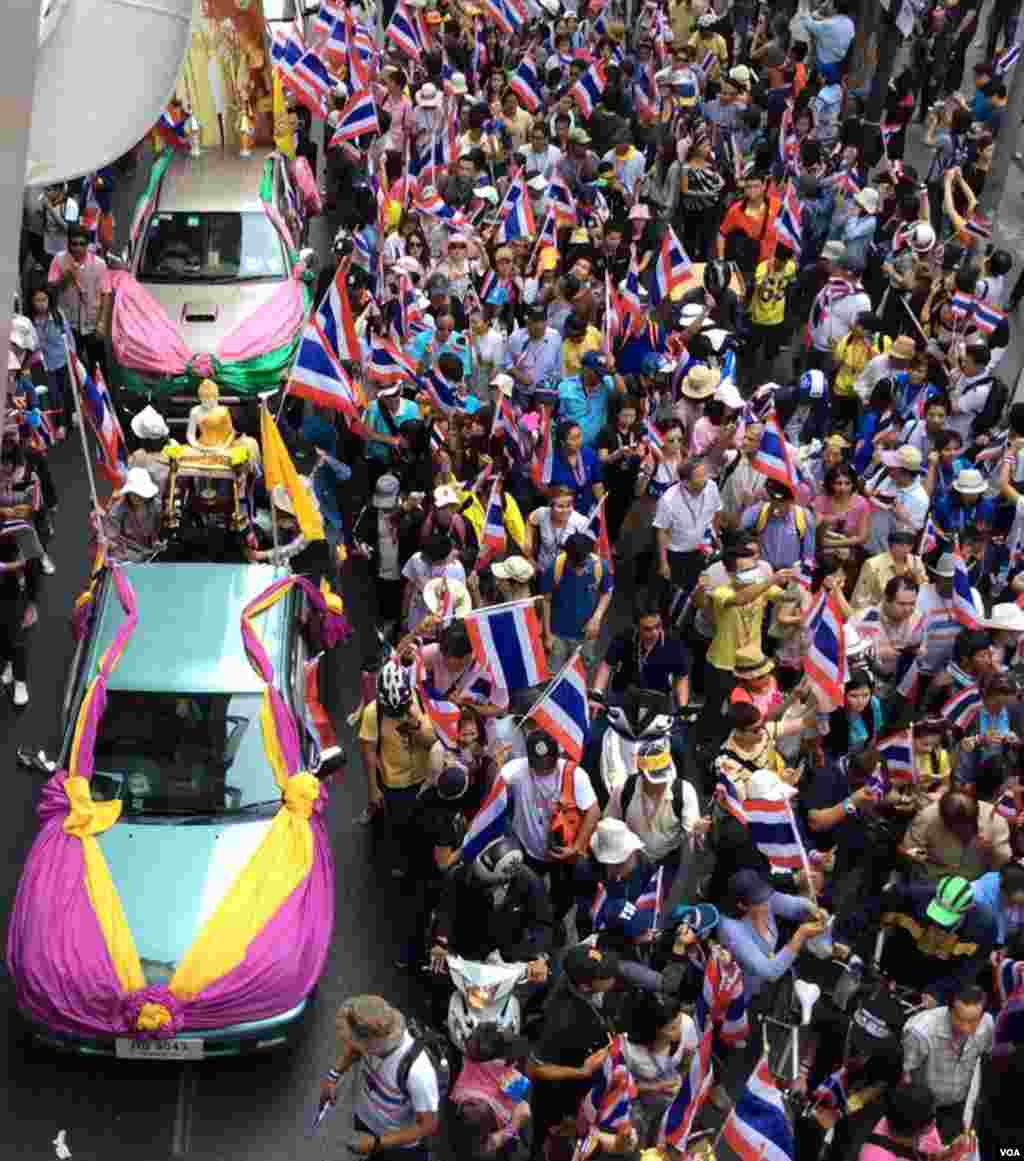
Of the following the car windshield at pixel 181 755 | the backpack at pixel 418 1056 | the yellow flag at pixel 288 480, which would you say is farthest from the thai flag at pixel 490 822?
the yellow flag at pixel 288 480

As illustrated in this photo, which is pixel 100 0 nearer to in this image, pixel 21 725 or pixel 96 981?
pixel 96 981

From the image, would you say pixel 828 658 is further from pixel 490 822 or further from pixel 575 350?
pixel 575 350

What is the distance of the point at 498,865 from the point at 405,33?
43.9 ft

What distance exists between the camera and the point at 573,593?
11125 mm

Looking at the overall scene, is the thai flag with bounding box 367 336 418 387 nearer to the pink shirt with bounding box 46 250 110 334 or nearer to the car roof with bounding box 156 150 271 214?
the pink shirt with bounding box 46 250 110 334

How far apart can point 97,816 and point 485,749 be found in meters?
1.97

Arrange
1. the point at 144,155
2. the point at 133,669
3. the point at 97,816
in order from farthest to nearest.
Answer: the point at 144,155 < the point at 133,669 < the point at 97,816

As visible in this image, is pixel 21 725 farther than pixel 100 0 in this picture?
Yes

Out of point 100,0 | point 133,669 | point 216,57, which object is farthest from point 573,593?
point 216,57

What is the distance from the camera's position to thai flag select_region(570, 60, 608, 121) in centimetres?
1914

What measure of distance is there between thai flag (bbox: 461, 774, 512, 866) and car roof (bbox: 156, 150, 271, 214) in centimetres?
888

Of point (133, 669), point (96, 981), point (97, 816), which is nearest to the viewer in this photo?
point (96, 981)

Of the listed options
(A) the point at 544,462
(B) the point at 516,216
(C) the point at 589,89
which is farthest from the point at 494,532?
(C) the point at 589,89

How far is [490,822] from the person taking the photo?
909 cm
